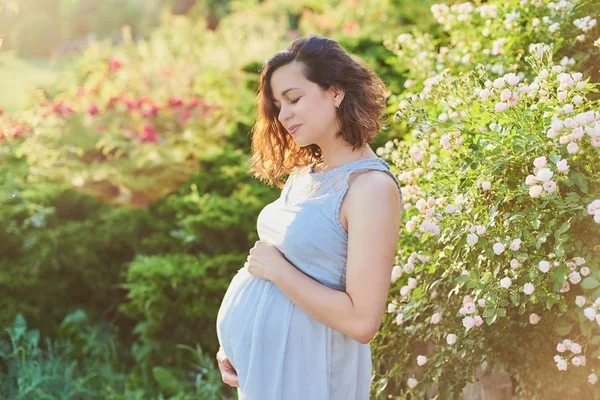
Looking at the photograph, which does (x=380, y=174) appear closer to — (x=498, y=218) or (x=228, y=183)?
(x=498, y=218)

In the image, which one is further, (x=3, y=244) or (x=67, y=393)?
(x=3, y=244)

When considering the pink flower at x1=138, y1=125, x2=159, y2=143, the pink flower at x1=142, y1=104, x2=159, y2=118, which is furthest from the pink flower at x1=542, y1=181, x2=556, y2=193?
the pink flower at x1=142, y1=104, x2=159, y2=118

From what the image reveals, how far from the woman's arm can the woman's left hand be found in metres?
0.11

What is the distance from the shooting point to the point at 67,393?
4.27 meters

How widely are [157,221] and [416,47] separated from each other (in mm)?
2603

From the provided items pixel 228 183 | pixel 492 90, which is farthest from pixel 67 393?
pixel 492 90

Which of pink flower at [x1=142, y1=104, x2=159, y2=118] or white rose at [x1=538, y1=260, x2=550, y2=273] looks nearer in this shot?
white rose at [x1=538, y1=260, x2=550, y2=273]

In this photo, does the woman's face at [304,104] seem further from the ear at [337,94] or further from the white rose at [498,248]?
the white rose at [498,248]

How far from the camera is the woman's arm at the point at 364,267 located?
198 cm

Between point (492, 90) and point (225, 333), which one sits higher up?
point (492, 90)

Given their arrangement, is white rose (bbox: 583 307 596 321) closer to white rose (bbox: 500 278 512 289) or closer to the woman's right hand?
white rose (bbox: 500 278 512 289)

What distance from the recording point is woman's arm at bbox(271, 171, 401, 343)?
6.49ft

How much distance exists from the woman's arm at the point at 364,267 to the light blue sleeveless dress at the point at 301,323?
77 mm

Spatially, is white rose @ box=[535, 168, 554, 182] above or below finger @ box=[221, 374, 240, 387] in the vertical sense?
above
